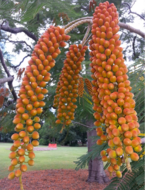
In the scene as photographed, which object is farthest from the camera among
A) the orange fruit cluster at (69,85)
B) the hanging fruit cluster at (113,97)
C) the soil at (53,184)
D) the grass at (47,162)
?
the grass at (47,162)

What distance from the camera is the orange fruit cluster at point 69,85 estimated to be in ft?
3.25

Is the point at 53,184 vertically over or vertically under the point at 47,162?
over

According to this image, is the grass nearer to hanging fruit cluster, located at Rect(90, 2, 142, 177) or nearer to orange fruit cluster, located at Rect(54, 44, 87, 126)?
orange fruit cluster, located at Rect(54, 44, 87, 126)

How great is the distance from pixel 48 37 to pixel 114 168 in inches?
22.8

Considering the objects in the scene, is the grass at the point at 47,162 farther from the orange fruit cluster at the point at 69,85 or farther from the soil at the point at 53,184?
the orange fruit cluster at the point at 69,85

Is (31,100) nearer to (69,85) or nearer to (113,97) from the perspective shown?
(113,97)

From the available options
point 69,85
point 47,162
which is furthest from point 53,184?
point 69,85

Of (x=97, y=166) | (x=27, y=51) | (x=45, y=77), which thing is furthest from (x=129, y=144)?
(x=27, y=51)

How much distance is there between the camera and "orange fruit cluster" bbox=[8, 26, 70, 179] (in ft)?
1.83

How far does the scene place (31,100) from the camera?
62 cm

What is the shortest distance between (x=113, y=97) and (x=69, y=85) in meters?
0.46

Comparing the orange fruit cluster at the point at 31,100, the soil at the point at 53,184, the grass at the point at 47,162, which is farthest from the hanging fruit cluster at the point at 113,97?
the grass at the point at 47,162

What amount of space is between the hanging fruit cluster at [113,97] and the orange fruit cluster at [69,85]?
28cm

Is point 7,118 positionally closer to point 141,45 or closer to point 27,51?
point 27,51
